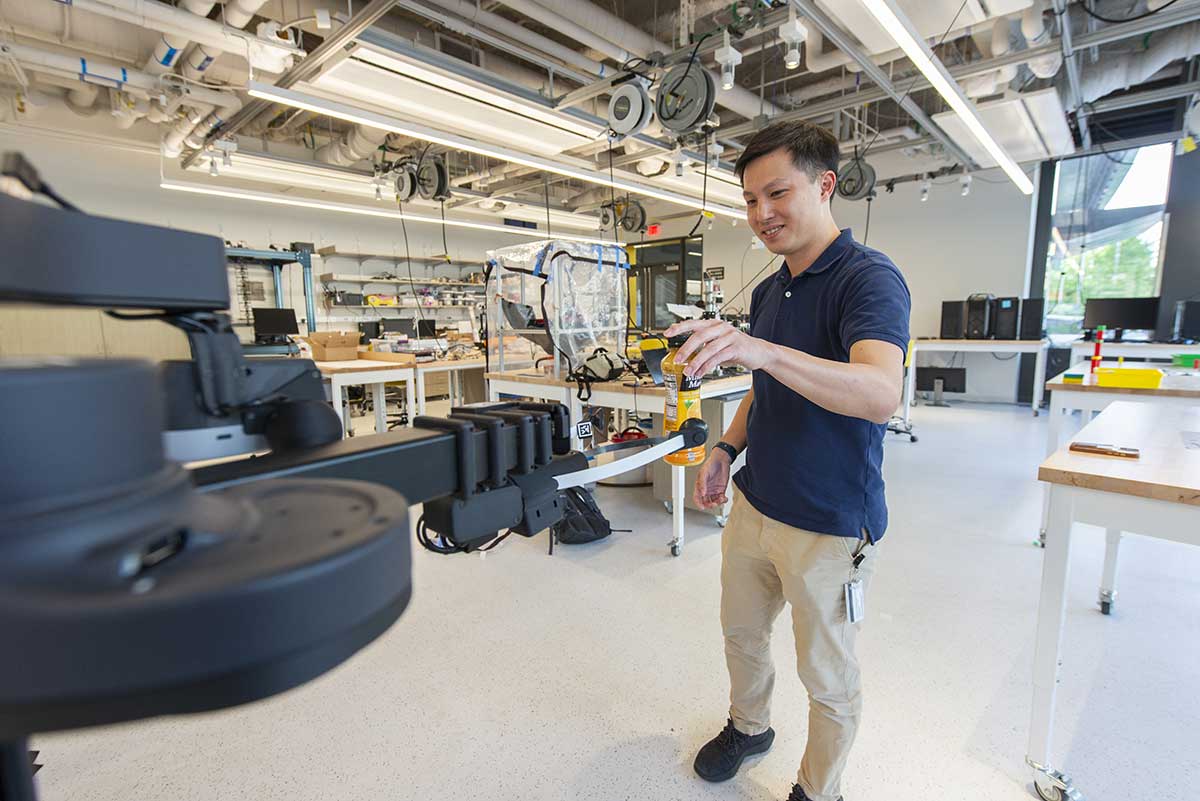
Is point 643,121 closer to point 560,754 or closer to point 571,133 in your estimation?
point 571,133

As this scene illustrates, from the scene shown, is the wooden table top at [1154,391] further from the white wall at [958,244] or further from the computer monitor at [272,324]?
the computer monitor at [272,324]

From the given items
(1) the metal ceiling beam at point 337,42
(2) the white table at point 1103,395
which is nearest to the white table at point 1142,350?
(2) the white table at point 1103,395

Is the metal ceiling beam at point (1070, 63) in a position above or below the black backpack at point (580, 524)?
above

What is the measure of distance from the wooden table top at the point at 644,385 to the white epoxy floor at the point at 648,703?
834 millimetres

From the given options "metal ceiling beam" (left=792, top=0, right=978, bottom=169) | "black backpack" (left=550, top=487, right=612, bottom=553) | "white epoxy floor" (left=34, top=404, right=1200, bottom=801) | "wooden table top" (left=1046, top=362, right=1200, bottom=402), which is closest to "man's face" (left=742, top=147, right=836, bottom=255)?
"white epoxy floor" (left=34, top=404, right=1200, bottom=801)

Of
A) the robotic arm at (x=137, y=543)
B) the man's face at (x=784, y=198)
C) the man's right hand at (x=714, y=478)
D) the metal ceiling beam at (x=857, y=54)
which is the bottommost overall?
the man's right hand at (x=714, y=478)

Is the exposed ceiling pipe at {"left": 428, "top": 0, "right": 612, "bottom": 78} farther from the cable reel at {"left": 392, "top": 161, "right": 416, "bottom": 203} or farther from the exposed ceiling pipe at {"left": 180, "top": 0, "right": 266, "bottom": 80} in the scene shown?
the cable reel at {"left": 392, "top": 161, "right": 416, "bottom": 203}

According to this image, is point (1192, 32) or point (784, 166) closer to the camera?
point (784, 166)

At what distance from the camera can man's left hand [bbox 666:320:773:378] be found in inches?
34.4

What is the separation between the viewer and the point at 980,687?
5.76 ft

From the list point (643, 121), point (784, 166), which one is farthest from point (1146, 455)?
point (643, 121)

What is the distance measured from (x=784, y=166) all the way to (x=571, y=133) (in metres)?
3.68

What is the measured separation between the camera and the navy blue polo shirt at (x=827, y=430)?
111 cm

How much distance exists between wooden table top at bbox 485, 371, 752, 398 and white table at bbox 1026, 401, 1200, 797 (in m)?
1.46
